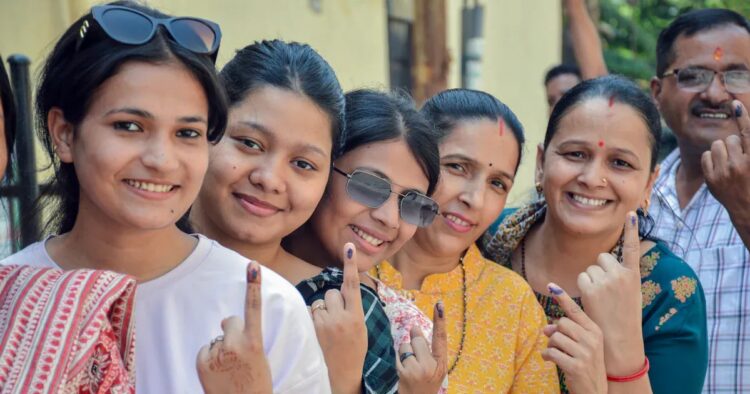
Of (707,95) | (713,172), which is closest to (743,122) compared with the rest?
(713,172)

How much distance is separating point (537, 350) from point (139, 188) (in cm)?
139

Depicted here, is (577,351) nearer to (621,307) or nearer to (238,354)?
(621,307)

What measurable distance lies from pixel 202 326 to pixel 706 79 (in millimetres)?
2794

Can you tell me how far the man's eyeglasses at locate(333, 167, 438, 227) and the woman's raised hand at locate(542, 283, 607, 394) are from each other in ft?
1.44

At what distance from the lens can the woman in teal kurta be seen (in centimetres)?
299

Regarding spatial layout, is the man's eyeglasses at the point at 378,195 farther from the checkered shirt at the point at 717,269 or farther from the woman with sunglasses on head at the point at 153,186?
the checkered shirt at the point at 717,269

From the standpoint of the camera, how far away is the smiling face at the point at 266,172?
8.34 feet

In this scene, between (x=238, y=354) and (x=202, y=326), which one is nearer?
(x=238, y=354)

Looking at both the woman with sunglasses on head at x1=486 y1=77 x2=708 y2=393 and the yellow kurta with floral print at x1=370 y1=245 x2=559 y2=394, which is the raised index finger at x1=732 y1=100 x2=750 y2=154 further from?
the yellow kurta with floral print at x1=370 y1=245 x2=559 y2=394

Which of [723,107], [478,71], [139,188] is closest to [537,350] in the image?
[139,188]

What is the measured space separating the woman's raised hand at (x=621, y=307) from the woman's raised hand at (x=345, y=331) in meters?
0.81

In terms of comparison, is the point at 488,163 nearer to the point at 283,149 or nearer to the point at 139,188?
the point at 283,149

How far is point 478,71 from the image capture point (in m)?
10.4

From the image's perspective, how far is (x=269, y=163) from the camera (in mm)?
2535
